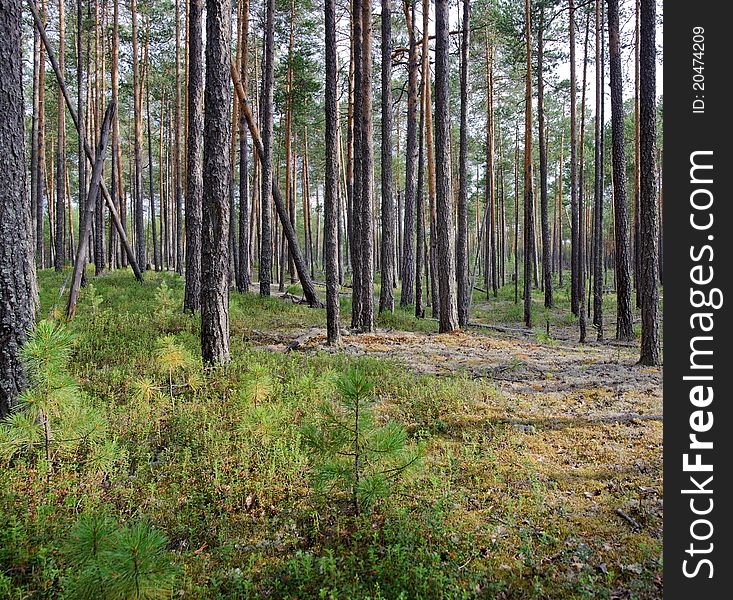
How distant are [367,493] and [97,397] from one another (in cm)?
356

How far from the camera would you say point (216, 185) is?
21.4 ft

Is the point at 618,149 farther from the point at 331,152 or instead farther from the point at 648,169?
the point at 331,152

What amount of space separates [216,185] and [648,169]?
23.7 ft

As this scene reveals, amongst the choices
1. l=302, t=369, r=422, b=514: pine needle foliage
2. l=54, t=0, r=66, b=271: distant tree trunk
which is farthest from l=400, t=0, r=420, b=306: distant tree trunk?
l=302, t=369, r=422, b=514: pine needle foliage

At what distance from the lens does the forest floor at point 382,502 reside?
9.91 ft

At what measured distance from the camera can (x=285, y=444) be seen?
4.39 metres

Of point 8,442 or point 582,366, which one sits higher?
point 8,442

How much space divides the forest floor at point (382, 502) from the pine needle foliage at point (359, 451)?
28cm

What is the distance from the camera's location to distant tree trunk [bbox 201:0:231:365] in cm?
636

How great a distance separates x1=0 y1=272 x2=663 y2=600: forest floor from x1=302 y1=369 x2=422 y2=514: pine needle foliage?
28 centimetres

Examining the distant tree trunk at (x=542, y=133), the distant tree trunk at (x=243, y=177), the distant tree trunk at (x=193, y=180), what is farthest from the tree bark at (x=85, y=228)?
the distant tree trunk at (x=542, y=133)

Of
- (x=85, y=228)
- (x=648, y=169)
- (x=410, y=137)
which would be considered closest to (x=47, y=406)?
(x=85, y=228)

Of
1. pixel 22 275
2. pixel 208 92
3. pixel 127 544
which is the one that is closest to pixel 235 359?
pixel 22 275
